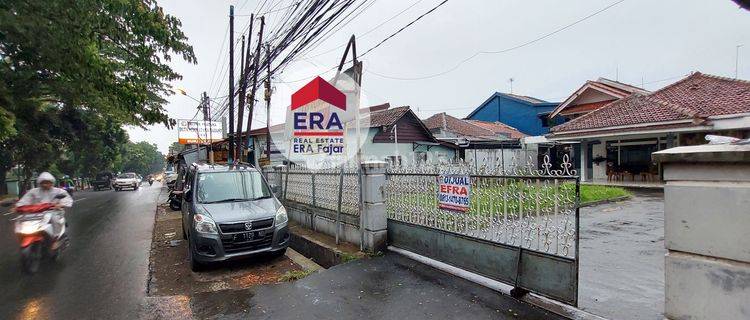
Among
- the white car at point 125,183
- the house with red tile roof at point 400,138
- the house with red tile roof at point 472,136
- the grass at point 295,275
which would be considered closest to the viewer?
the grass at point 295,275

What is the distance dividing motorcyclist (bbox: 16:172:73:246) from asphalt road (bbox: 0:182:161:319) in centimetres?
75

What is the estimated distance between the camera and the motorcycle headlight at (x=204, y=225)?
6066 mm

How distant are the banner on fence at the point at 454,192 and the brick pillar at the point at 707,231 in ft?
8.24

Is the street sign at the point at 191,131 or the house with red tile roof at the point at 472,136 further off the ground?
the street sign at the point at 191,131

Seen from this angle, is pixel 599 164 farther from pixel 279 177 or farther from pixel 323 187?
pixel 323 187

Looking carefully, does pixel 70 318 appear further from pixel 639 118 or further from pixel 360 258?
pixel 639 118

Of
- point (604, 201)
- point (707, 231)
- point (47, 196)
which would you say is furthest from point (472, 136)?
point (707, 231)

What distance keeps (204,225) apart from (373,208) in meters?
2.72

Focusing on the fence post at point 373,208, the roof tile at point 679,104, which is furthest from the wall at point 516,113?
the fence post at point 373,208

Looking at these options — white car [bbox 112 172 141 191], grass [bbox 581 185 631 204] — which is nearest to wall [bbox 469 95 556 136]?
grass [bbox 581 185 631 204]

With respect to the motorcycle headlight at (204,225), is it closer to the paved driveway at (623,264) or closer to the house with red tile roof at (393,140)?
the paved driveway at (623,264)

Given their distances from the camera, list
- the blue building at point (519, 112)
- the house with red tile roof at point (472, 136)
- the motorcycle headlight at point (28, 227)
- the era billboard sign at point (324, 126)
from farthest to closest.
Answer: the blue building at point (519, 112), the house with red tile roof at point (472, 136), the era billboard sign at point (324, 126), the motorcycle headlight at point (28, 227)

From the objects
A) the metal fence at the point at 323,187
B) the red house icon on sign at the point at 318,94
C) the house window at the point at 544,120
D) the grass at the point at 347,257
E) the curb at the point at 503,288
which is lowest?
the grass at the point at 347,257

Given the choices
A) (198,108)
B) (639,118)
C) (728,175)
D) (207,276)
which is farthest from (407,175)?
(198,108)
